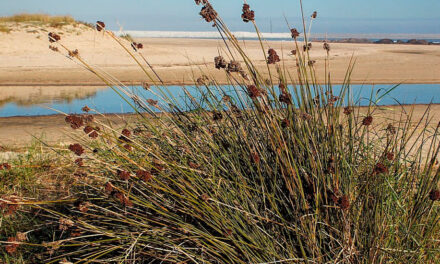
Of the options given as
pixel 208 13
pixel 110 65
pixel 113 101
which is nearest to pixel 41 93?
pixel 113 101

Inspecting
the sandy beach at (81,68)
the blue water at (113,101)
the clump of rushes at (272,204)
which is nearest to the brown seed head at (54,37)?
the clump of rushes at (272,204)

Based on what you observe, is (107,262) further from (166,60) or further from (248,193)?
(166,60)

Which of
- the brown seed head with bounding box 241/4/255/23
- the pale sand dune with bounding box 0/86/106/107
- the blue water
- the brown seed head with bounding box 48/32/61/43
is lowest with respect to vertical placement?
the blue water

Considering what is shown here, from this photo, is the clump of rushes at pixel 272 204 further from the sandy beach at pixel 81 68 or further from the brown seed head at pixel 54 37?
the sandy beach at pixel 81 68

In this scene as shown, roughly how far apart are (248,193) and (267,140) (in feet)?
1.06

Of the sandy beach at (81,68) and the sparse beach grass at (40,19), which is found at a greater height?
the sparse beach grass at (40,19)

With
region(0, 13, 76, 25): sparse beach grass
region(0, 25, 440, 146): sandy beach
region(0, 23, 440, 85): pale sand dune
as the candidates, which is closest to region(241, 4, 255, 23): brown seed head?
region(0, 25, 440, 146): sandy beach

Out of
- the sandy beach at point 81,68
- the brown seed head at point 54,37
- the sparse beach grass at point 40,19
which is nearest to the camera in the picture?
the brown seed head at point 54,37

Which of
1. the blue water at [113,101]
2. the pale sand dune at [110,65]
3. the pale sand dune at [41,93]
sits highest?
the pale sand dune at [110,65]

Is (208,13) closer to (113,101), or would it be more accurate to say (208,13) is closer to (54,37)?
(54,37)

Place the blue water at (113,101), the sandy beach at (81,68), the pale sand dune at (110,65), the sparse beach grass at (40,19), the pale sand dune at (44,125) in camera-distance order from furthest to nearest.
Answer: the sparse beach grass at (40,19) → the pale sand dune at (110,65) → the sandy beach at (81,68) → the blue water at (113,101) → the pale sand dune at (44,125)

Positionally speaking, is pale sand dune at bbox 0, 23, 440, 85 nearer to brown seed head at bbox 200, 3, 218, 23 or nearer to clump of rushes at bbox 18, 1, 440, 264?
clump of rushes at bbox 18, 1, 440, 264

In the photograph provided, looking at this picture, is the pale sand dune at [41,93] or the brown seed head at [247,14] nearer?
the brown seed head at [247,14]

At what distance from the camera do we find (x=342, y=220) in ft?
7.84
